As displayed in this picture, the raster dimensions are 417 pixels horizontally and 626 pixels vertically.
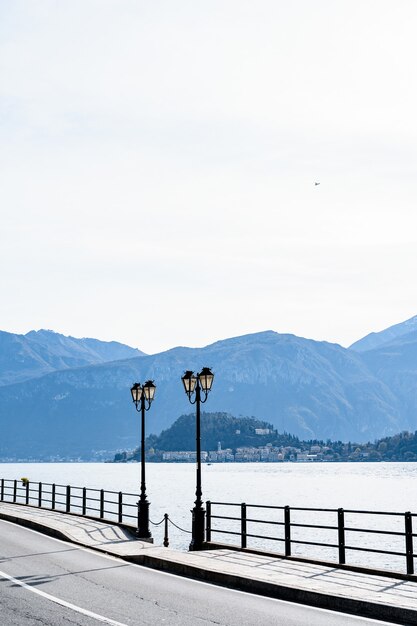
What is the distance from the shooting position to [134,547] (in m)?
25.7

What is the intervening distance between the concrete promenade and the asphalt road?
16.1 inches

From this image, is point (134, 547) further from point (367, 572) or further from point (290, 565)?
point (367, 572)

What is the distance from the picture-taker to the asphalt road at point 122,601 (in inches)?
548

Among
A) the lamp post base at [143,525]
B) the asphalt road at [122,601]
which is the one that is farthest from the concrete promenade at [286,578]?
the lamp post base at [143,525]

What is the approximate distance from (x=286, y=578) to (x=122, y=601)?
3.69m

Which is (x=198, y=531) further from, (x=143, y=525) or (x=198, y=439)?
(x=143, y=525)

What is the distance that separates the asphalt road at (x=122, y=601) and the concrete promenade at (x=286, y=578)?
410 mm

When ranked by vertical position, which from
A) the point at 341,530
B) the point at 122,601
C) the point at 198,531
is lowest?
the point at 122,601

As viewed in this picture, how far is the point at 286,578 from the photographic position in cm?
1781

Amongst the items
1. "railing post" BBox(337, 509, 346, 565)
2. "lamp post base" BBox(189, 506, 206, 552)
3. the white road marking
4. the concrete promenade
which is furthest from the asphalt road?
"lamp post base" BBox(189, 506, 206, 552)

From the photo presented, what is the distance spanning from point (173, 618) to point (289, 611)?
2.09 meters

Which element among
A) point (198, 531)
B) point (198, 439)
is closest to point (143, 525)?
point (198, 439)

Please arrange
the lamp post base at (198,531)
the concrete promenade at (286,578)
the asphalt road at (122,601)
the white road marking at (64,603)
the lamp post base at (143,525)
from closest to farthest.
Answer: the white road marking at (64,603) < the asphalt road at (122,601) < the concrete promenade at (286,578) < the lamp post base at (198,531) < the lamp post base at (143,525)

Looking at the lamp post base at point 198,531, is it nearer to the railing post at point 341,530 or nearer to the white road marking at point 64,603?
the railing post at point 341,530
